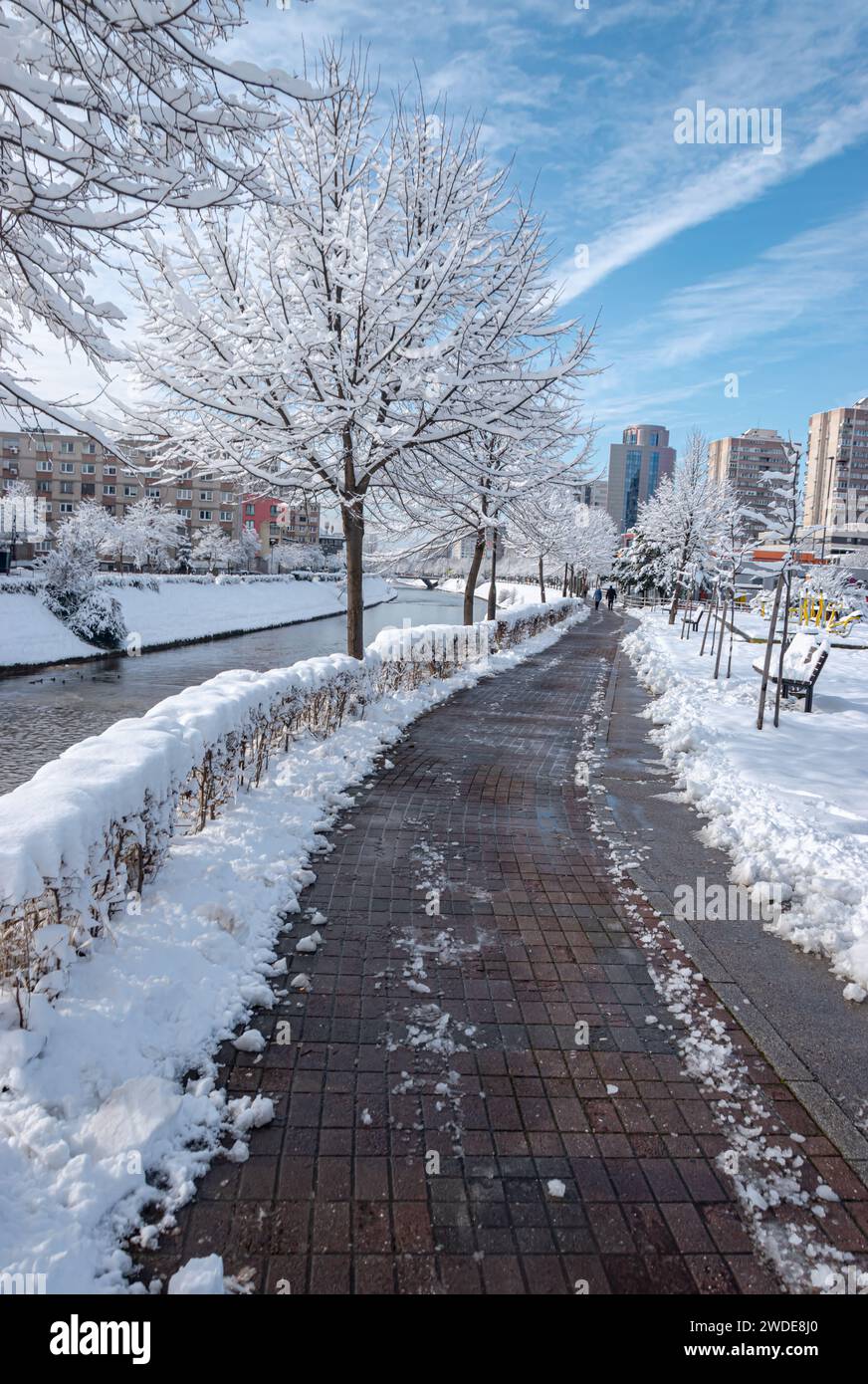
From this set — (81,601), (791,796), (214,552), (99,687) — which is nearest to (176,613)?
(81,601)

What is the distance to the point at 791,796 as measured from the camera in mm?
7062

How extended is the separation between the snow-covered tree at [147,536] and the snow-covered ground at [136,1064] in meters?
54.9

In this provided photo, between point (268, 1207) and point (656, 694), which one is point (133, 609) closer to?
point (656, 694)

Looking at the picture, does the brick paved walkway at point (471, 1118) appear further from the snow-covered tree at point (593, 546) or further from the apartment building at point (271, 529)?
the apartment building at point (271, 529)

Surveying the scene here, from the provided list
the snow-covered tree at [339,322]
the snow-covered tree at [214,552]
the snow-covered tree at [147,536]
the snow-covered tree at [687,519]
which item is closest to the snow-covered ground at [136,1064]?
the snow-covered tree at [339,322]

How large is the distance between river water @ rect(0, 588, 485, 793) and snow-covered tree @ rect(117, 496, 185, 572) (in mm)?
27824

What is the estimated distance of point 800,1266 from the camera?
2.42m

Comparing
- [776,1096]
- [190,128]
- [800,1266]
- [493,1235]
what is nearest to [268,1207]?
[493,1235]

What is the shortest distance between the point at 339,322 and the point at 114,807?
807 centimetres

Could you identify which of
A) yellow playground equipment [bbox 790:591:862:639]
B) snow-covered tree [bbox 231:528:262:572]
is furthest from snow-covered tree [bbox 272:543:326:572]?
yellow playground equipment [bbox 790:591:862:639]

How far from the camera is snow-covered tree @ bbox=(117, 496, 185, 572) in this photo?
56.9 m

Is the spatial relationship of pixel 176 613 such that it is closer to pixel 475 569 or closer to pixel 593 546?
pixel 475 569

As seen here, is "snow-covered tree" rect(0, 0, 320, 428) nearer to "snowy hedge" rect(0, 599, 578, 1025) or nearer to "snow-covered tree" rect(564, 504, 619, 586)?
"snowy hedge" rect(0, 599, 578, 1025)
